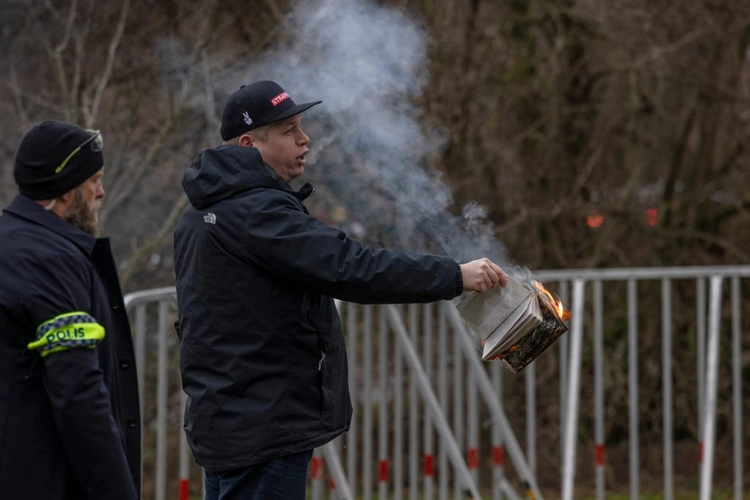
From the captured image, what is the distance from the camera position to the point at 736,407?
784 cm

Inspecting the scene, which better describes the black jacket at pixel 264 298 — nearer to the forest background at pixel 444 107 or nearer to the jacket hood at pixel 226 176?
the jacket hood at pixel 226 176

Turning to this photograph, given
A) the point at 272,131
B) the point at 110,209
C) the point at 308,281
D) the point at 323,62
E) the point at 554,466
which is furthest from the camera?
the point at 554,466

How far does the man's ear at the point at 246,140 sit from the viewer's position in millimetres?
4078

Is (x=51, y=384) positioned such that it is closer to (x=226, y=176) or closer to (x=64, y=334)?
(x=64, y=334)

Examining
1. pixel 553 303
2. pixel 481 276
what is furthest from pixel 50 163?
pixel 553 303

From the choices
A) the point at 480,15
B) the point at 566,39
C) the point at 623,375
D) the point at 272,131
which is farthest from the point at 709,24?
the point at 272,131

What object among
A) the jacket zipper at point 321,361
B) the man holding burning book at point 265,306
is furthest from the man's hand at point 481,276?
A: the jacket zipper at point 321,361

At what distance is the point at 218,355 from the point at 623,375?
6.70 meters

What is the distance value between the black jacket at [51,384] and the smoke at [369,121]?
6.33ft

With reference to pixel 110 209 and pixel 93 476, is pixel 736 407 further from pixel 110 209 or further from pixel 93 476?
pixel 93 476

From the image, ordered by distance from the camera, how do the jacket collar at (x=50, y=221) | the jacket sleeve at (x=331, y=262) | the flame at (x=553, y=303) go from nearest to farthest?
the jacket collar at (x=50, y=221)
the jacket sleeve at (x=331, y=262)
the flame at (x=553, y=303)

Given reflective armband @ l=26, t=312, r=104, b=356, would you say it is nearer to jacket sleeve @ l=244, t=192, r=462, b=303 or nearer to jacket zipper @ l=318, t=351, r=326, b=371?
jacket sleeve @ l=244, t=192, r=462, b=303

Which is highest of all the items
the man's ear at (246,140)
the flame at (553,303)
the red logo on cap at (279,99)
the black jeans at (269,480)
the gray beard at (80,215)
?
the red logo on cap at (279,99)

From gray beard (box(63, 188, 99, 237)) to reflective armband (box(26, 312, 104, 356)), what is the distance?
0.37 metres
